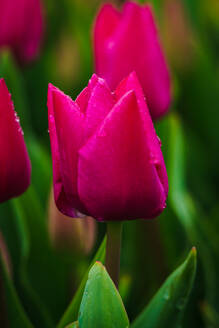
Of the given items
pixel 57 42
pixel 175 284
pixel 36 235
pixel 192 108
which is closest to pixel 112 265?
pixel 175 284

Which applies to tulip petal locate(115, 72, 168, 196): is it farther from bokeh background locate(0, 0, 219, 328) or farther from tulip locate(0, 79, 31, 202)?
bokeh background locate(0, 0, 219, 328)

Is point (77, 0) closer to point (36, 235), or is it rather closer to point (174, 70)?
point (174, 70)

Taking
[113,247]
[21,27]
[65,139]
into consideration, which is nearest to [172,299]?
[113,247]

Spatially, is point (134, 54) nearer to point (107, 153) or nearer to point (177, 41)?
point (107, 153)

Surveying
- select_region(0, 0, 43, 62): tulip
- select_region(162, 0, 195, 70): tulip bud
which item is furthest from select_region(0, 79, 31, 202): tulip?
select_region(162, 0, 195, 70): tulip bud

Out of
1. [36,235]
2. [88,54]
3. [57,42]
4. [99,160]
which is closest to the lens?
[99,160]

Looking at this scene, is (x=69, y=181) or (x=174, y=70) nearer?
(x=69, y=181)
